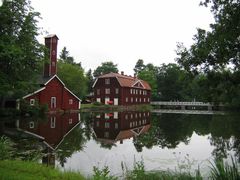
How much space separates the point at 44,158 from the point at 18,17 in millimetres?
16997

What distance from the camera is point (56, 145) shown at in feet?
50.3

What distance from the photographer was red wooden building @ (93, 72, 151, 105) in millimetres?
57881

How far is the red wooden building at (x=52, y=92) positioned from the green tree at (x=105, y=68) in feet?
146

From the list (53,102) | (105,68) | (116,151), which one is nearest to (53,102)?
(53,102)

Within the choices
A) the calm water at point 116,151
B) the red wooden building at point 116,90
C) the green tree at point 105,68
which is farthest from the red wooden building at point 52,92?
Result: the green tree at point 105,68

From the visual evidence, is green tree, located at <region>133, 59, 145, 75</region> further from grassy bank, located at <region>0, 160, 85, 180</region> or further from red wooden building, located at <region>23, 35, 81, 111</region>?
grassy bank, located at <region>0, 160, 85, 180</region>

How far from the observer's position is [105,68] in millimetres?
88000

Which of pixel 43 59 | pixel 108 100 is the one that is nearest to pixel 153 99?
pixel 108 100

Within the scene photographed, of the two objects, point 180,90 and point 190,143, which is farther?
point 180,90

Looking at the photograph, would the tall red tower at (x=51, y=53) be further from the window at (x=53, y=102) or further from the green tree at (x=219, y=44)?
the green tree at (x=219, y=44)

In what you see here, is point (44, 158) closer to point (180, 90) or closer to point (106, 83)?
point (106, 83)

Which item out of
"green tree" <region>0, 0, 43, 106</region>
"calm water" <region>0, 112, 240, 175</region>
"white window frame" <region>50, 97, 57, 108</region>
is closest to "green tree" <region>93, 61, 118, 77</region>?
"white window frame" <region>50, 97, 57, 108</region>

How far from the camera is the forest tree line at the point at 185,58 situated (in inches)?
314

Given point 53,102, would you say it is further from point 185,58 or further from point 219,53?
point 219,53
